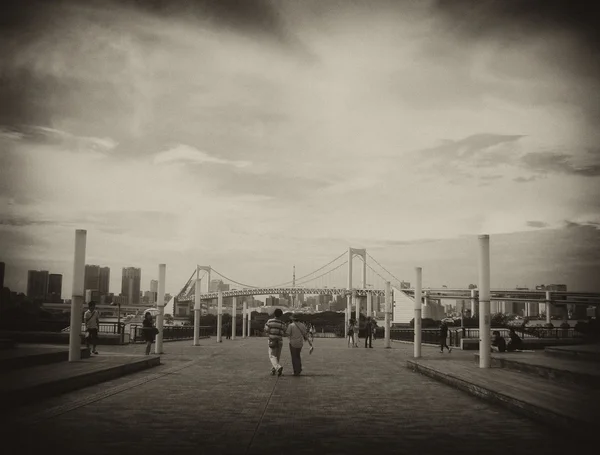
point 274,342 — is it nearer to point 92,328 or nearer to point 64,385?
point 64,385

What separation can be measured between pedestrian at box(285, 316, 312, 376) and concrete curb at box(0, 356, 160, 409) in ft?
11.5

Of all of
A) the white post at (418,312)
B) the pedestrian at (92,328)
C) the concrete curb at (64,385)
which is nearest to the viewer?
the concrete curb at (64,385)

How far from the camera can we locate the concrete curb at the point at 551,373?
36.2 feet

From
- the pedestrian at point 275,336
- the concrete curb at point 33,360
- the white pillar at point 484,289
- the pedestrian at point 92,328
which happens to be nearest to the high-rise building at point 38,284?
the pedestrian at point 92,328

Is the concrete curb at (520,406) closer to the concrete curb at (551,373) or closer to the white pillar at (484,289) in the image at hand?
the concrete curb at (551,373)

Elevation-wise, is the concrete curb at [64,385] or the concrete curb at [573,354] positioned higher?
the concrete curb at [573,354]

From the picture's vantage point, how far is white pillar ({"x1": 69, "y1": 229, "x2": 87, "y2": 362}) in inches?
589

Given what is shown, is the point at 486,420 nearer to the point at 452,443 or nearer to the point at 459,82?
the point at 452,443

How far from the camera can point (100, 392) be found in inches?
435

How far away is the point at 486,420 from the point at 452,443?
178cm

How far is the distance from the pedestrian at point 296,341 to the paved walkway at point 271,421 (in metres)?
1.94

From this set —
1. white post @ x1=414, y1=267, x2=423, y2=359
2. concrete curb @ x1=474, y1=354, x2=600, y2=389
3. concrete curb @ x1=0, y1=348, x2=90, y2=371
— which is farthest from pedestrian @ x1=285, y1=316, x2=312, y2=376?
white post @ x1=414, y1=267, x2=423, y2=359

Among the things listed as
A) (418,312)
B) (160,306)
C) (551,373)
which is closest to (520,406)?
(551,373)

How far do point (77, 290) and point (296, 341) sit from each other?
5.04m
